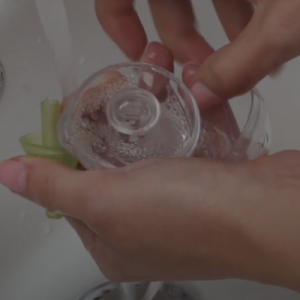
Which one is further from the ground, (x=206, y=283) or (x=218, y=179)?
(x=218, y=179)

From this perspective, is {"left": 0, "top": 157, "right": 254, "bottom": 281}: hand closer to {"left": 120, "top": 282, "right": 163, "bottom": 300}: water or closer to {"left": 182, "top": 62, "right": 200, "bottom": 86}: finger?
{"left": 182, "top": 62, "right": 200, "bottom": 86}: finger

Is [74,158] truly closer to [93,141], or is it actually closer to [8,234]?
[93,141]

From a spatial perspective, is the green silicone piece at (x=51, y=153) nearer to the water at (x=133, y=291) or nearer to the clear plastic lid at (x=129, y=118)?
the clear plastic lid at (x=129, y=118)

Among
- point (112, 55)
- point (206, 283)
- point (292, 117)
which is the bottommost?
point (206, 283)

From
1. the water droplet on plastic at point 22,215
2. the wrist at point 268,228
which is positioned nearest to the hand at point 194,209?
the wrist at point 268,228

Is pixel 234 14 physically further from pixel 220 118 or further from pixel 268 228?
pixel 268 228

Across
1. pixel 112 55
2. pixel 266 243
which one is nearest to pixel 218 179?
pixel 266 243

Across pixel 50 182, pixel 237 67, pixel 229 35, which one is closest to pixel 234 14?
pixel 229 35
